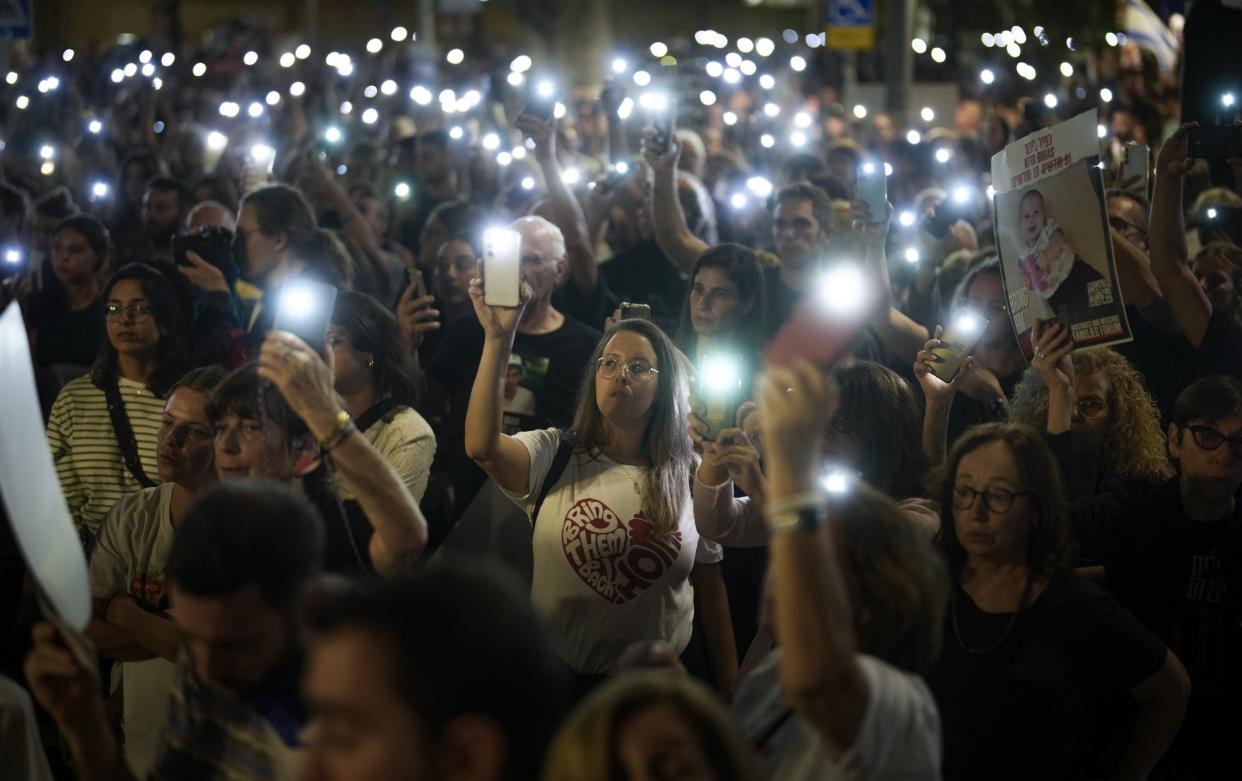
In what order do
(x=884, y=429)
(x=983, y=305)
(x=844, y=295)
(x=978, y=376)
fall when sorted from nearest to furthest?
(x=844, y=295) → (x=884, y=429) → (x=978, y=376) → (x=983, y=305)

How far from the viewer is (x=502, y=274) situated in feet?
15.1

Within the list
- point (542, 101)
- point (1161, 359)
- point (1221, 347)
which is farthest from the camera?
point (542, 101)

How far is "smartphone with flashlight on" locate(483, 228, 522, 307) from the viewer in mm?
4562

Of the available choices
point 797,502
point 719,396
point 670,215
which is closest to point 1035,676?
point 719,396

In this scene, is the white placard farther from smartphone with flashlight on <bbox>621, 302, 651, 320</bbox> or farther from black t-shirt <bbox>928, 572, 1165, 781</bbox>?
smartphone with flashlight on <bbox>621, 302, 651, 320</bbox>

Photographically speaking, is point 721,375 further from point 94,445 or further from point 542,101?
point 542,101

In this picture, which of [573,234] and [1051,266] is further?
[573,234]

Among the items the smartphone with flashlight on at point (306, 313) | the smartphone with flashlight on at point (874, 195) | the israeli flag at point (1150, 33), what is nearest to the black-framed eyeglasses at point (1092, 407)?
the smartphone with flashlight on at point (874, 195)

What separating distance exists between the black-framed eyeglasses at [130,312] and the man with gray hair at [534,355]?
1.30 m

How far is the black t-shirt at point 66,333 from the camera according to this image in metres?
7.49

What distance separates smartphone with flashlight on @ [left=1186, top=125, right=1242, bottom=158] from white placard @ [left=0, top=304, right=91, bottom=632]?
3.76 meters

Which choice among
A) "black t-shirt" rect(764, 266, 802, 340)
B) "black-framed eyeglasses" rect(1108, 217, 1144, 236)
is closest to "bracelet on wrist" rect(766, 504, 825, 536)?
"black t-shirt" rect(764, 266, 802, 340)

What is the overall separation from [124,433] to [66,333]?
7.62 feet

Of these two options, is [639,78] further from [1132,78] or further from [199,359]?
[199,359]
